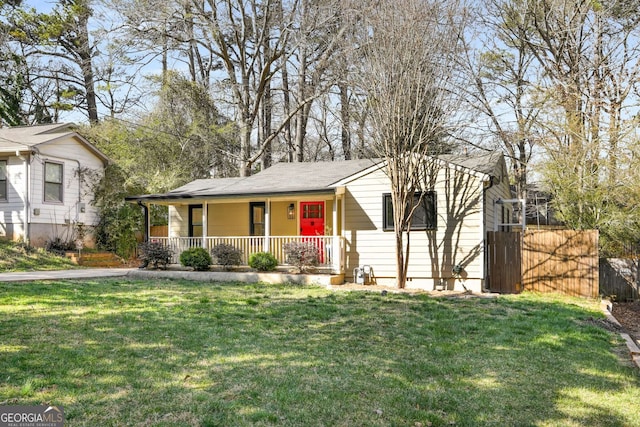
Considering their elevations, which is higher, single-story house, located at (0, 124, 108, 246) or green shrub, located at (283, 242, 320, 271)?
single-story house, located at (0, 124, 108, 246)

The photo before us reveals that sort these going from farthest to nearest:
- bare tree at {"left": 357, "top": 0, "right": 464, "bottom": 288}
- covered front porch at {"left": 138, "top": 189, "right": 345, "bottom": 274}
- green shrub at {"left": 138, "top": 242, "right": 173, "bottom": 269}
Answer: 1. green shrub at {"left": 138, "top": 242, "right": 173, "bottom": 269}
2. covered front porch at {"left": 138, "top": 189, "right": 345, "bottom": 274}
3. bare tree at {"left": 357, "top": 0, "right": 464, "bottom": 288}

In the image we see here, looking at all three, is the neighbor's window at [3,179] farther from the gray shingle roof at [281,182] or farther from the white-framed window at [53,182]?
the gray shingle roof at [281,182]

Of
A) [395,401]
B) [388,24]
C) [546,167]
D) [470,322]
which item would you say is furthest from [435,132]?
[395,401]

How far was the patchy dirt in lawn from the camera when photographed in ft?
29.4

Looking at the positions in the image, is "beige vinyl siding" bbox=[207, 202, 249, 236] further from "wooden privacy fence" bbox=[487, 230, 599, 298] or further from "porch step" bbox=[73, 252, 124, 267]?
"wooden privacy fence" bbox=[487, 230, 599, 298]

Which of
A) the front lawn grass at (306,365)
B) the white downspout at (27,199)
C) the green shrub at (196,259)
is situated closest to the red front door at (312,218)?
the green shrub at (196,259)

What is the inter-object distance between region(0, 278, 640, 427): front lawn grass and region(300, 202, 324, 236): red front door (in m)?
6.11

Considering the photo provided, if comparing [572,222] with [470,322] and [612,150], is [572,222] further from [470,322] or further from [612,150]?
[470,322]

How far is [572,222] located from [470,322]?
810 centimetres

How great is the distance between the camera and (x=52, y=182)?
1786 cm

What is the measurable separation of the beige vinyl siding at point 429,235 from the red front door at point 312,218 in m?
1.33

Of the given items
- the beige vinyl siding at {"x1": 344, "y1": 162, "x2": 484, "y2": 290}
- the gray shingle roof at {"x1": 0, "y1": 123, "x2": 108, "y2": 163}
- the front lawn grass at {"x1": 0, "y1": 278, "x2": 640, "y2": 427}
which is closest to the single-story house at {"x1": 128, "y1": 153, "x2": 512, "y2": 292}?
the beige vinyl siding at {"x1": 344, "y1": 162, "x2": 484, "y2": 290}

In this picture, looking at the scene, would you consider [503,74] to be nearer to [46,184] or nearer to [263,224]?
[263,224]

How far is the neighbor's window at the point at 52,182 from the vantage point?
17.6 meters
